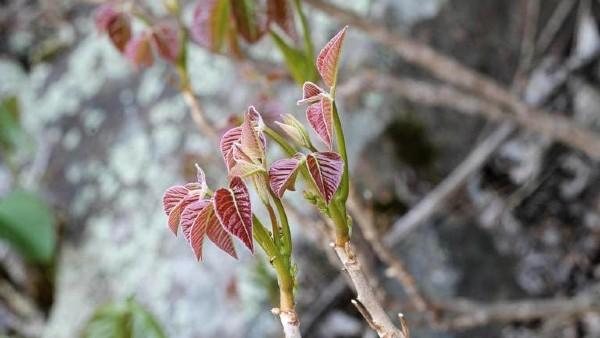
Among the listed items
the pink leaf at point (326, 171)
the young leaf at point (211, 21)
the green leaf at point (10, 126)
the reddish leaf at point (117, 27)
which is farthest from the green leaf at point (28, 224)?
the pink leaf at point (326, 171)

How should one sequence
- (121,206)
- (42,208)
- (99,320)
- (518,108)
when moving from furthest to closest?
(121,206) < (42,208) < (518,108) < (99,320)

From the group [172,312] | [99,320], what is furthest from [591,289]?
[99,320]

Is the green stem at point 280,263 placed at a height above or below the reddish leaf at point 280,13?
below

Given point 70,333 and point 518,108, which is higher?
point 518,108

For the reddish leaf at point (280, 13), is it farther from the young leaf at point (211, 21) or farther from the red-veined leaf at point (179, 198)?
the red-veined leaf at point (179, 198)

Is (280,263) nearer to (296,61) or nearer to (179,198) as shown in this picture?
(179,198)

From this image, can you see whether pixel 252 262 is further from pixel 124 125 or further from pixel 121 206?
pixel 124 125
